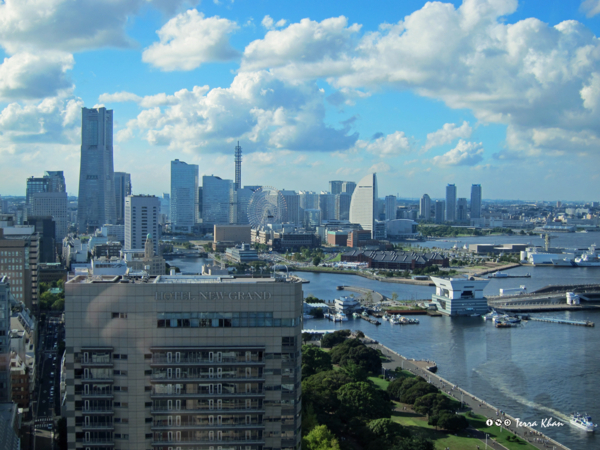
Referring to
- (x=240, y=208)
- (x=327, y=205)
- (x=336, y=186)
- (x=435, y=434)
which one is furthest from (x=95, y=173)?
(x=435, y=434)

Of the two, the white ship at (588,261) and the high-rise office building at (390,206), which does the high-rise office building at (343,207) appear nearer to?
the high-rise office building at (390,206)

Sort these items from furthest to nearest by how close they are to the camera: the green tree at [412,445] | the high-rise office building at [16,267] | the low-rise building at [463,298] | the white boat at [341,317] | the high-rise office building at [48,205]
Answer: the high-rise office building at [48,205]
the low-rise building at [463,298]
the white boat at [341,317]
the high-rise office building at [16,267]
the green tree at [412,445]

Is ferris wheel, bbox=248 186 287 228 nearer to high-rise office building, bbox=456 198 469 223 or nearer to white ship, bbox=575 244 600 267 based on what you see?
white ship, bbox=575 244 600 267

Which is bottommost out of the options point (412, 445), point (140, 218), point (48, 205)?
point (412, 445)

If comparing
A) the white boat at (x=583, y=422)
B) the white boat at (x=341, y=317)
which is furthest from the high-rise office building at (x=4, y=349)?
the white boat at (x=341, y=317)

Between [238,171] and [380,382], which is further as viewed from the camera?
[238,171]

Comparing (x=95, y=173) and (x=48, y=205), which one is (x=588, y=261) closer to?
(x=48, y=205)
